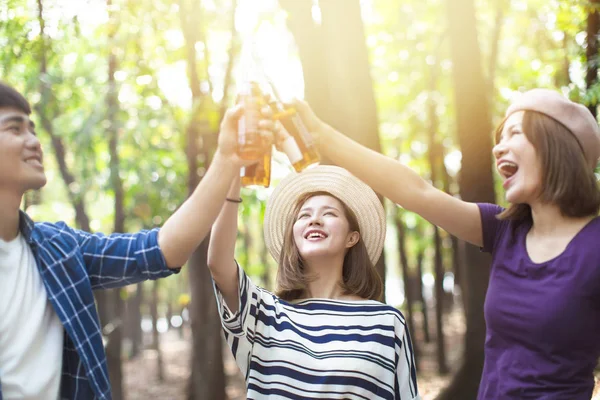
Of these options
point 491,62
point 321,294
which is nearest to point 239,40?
point 491,62

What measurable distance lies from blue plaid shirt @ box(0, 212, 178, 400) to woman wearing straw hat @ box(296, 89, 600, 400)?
36.8 inches

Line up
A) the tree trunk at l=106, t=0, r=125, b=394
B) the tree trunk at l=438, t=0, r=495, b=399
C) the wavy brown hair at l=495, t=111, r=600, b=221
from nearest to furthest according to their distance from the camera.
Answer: the wavy brown hair at l=495, t=111, r=600, b=221 < the tree trunk at l=438, t=0, r=495, b=399 < the tree trunk at l=106, t=0, r=125, b=394

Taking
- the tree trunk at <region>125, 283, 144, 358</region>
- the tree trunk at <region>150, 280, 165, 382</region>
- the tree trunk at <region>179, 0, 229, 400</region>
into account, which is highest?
the tree trunk at <region>179, 0, 229, 400</region>

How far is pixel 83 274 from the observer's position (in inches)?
107

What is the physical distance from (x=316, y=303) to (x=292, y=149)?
2.75 ft

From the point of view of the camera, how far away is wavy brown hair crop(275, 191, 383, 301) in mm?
3385

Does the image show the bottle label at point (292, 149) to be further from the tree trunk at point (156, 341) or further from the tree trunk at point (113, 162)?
the tree trunk at point (156, 341)

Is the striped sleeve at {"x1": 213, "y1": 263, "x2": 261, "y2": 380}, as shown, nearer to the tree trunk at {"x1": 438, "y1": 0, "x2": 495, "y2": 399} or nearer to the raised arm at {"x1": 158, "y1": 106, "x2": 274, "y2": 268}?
the raised arm at {"x1": 158, "y1": 106, "x2": 274, "y2": 268}

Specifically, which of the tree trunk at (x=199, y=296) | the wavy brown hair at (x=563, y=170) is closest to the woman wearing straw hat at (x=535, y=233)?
the wavy brown hair at (x=563, y=170)

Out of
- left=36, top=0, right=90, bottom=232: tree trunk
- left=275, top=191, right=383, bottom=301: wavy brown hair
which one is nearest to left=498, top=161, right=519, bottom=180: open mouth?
left=275, top=191, right=383, bottom=301: wavy brown hair

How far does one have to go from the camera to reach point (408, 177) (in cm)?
321

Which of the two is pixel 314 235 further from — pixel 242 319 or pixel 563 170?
pixel 563 170

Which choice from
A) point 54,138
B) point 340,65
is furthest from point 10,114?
point 54,138

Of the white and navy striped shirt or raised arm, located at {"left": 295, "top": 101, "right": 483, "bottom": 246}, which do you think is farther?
raised arm, located at {"left": 295, "top": 101, "right": 483, "bottom": 246}
